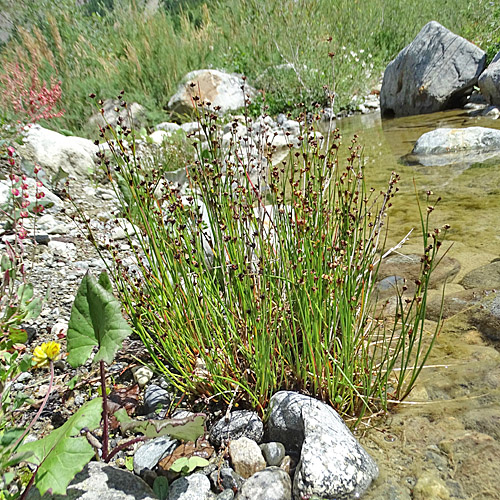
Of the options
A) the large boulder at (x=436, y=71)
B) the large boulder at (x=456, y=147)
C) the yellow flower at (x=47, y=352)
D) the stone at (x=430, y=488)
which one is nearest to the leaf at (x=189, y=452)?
the yellow flower at (x=47, y=352)

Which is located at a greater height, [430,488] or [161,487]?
[161,487]

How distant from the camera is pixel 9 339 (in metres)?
1.93

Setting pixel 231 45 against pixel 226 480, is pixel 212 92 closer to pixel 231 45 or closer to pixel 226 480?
pixel 231 45

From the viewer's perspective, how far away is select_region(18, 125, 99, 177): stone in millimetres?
4641

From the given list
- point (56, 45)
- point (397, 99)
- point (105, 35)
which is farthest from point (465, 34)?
point (56, 45)

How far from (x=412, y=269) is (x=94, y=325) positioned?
8.02 feet

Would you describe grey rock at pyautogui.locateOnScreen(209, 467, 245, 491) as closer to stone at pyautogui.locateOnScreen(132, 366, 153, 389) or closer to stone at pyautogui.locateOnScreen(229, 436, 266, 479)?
stone at pyautogui.locateOnScreen(229, 436, 266, 479)

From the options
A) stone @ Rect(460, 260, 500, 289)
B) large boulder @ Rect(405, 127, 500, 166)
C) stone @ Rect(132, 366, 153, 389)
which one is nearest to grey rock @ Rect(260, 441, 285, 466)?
stone @ Rect(132, 366, 153, 389)

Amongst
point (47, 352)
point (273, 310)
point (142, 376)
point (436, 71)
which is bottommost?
point (142, 376)

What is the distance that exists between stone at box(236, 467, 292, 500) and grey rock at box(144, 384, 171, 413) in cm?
54

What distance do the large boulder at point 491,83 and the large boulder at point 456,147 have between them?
7.21 ft

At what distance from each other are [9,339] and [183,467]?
0.98 meters

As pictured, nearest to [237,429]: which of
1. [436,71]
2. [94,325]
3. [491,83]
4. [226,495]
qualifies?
[226,495]

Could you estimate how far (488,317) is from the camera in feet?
8.04
